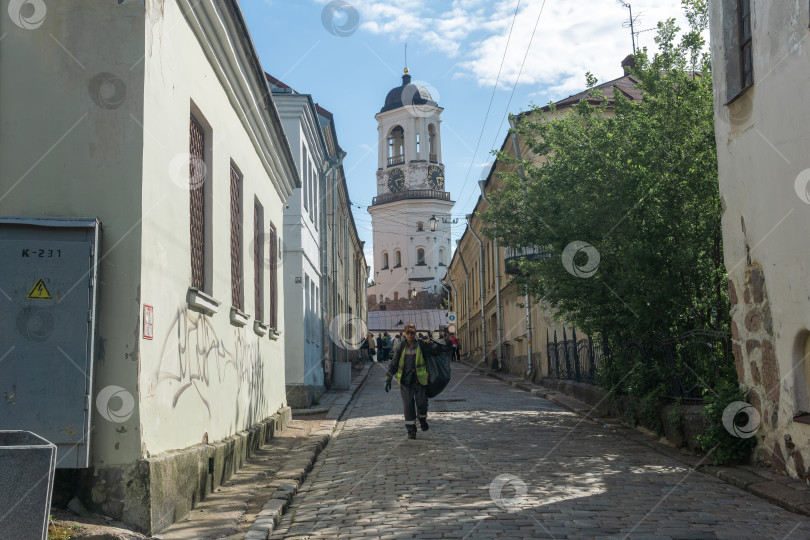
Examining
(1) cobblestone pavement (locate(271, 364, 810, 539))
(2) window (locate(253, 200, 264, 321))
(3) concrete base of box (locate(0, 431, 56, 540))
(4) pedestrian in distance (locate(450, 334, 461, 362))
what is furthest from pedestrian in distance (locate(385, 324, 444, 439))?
(4) pedestrian in distance (locate(450, 334, 461, 362))

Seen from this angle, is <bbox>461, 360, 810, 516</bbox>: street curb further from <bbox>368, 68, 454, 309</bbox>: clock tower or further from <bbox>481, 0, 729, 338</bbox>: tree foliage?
<bbox>368, 68, 454, 309</bbox>: clock tower

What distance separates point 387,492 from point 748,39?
5.80 meters

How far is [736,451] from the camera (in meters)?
8.34

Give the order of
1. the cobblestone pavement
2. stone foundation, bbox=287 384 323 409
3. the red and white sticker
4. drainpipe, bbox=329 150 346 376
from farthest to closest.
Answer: drainpipe, bbox=329 150 346 376, stone foundation, bbox=287 384 323 409, the cobblestone pavement, the red and white sticker

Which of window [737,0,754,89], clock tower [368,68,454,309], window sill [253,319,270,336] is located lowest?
window sill [253,319,270,336]

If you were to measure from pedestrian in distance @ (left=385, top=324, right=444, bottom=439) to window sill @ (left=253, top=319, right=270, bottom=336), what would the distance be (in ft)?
6.13

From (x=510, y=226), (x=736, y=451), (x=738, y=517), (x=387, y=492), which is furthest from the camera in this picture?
(x=510, y=226)

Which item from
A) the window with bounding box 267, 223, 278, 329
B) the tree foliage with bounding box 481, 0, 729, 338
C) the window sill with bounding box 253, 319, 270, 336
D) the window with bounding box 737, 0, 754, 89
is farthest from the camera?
the window with bounding box 267, 223, 278, 329

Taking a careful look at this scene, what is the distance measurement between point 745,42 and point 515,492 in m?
5.16

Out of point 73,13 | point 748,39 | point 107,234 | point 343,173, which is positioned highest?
point 343,173

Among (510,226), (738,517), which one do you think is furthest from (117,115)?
(510,226)

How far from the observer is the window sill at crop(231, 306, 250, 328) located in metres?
9.26

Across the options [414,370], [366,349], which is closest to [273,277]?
[414,370]

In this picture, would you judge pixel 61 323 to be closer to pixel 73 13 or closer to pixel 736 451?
pixel 73 13
